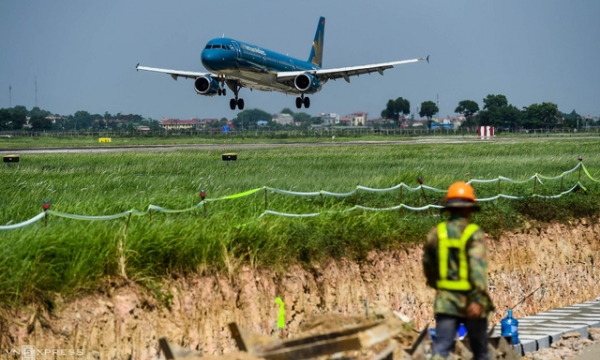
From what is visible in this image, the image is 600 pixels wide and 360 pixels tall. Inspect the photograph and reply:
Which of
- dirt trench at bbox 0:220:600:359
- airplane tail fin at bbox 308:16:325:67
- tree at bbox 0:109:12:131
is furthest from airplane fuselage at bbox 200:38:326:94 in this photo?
tree at bbox 0:109:12:131

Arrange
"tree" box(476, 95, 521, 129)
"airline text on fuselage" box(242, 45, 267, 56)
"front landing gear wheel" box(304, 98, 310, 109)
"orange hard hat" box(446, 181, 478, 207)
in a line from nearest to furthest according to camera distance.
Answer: "orange hard hat" box(446, 181, 478, 207), "airline text on fuselage" box(242, 45, 267, 56), "front landing gear wheel" box(304, 98, 310, 109), "tree" box(476, 95, 521, 129)

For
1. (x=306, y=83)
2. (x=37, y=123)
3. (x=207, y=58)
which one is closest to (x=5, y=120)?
(x=37, y=123)

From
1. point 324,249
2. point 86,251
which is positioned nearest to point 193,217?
point 324,249

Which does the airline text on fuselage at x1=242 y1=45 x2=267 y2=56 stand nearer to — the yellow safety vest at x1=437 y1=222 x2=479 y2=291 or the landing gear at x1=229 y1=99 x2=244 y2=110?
the landing gear at x1=229 y1=99 x2=244 y2=110

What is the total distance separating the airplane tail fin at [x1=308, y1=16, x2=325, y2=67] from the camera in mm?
82875

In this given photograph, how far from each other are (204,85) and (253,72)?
334 cm

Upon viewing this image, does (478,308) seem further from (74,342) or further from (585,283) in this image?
(585,283)

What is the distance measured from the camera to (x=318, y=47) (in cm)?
8488

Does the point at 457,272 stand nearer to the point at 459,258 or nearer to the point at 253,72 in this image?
the point at 459,258

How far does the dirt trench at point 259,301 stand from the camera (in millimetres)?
11586

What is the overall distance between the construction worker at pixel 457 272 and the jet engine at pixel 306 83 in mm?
51245

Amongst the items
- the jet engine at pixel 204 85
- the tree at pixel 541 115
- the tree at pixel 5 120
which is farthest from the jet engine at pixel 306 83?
the tree at pixel 541 115

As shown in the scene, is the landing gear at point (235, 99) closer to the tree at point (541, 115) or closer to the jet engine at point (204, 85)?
the jet engine at point (204, 85)

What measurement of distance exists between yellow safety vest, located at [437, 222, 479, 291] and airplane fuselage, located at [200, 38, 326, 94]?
44.2 m
